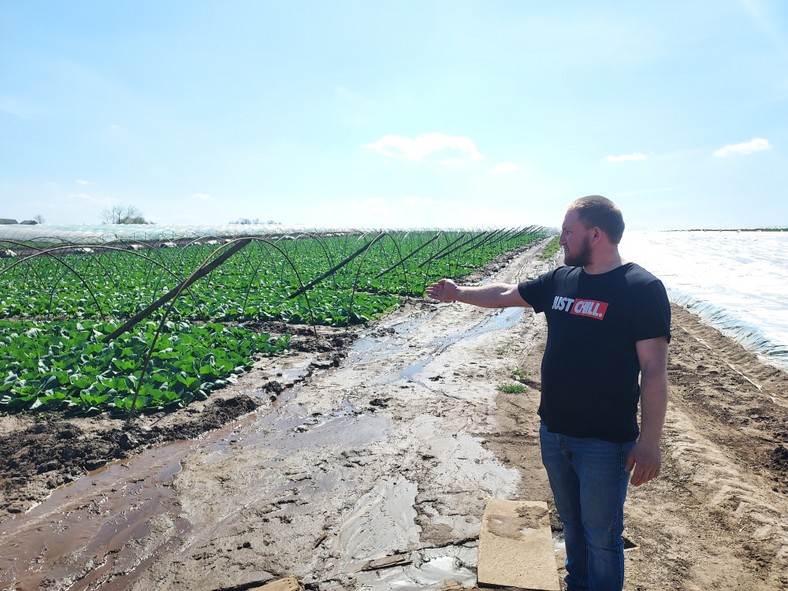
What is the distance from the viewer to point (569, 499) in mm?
2502

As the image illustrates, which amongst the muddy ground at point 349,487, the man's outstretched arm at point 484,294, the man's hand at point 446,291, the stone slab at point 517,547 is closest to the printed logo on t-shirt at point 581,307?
the man's outstretched arm at point 484,294

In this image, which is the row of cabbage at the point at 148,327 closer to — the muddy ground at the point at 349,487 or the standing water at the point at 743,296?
the muddy ground at the point at 349,487

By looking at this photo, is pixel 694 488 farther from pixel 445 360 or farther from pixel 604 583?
pixel 445 360

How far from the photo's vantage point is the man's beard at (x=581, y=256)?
7.54 ft

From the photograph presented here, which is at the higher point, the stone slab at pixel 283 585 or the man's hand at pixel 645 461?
the man's hand at pixel 645 461

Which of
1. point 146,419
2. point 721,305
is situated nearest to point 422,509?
point 146,419

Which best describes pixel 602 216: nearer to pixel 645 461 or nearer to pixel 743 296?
pixel 645 461

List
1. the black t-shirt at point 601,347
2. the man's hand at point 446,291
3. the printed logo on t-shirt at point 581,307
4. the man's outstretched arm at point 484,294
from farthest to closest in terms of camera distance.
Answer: the man's hand at point 446,291
the man's outstretched arm at point 484,294
the printed logo on t-shirt at point 581,307
the black t-shirt at point 601,347

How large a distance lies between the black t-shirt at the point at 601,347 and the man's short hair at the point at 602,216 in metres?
0.15

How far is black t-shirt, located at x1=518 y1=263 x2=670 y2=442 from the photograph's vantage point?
2119 millimetres

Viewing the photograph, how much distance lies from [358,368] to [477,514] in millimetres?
4321

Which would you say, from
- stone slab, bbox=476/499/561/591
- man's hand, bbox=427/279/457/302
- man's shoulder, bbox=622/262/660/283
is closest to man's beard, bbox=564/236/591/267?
man's shoulder, bbox=622/262/660/283

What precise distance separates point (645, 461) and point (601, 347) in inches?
19.1

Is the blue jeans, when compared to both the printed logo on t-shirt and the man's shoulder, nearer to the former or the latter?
the printed logo on t-shirt
